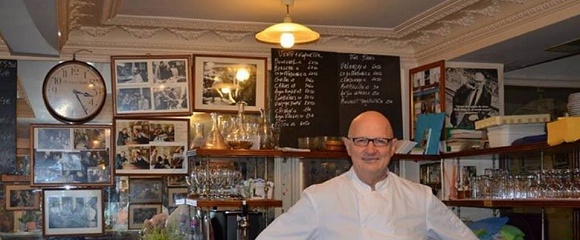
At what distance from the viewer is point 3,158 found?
5.14 m

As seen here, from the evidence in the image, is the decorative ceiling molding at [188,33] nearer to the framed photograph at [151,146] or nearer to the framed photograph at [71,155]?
the framed photograph at [151,146]

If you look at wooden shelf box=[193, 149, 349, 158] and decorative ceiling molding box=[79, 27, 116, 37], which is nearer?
wooden shelf box=[193, 149, 349, 158]

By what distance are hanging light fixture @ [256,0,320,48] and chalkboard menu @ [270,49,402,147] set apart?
106cm

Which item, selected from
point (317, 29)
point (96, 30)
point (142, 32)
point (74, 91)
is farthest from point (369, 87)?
point (74, 91)

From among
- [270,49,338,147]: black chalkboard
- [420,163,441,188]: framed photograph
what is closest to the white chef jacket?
[270,49,338,147]: black chalkboard

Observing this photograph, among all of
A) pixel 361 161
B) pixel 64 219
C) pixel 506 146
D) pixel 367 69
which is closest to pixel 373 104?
pixel 367 69

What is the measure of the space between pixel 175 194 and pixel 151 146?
0.38 metres

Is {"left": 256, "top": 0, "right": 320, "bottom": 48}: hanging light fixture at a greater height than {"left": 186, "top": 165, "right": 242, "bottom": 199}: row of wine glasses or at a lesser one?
greater

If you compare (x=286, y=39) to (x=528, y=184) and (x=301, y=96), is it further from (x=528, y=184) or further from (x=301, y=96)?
(x=528, y=184)

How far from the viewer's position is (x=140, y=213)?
→ 5.35 metres

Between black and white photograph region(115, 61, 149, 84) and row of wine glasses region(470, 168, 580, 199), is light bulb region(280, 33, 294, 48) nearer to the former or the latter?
black and white photograph region(115, 61, 149, 84)

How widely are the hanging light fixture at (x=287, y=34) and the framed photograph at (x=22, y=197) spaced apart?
80.0 inches

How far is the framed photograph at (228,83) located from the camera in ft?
17.5

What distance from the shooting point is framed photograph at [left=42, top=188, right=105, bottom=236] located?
17.0ft
